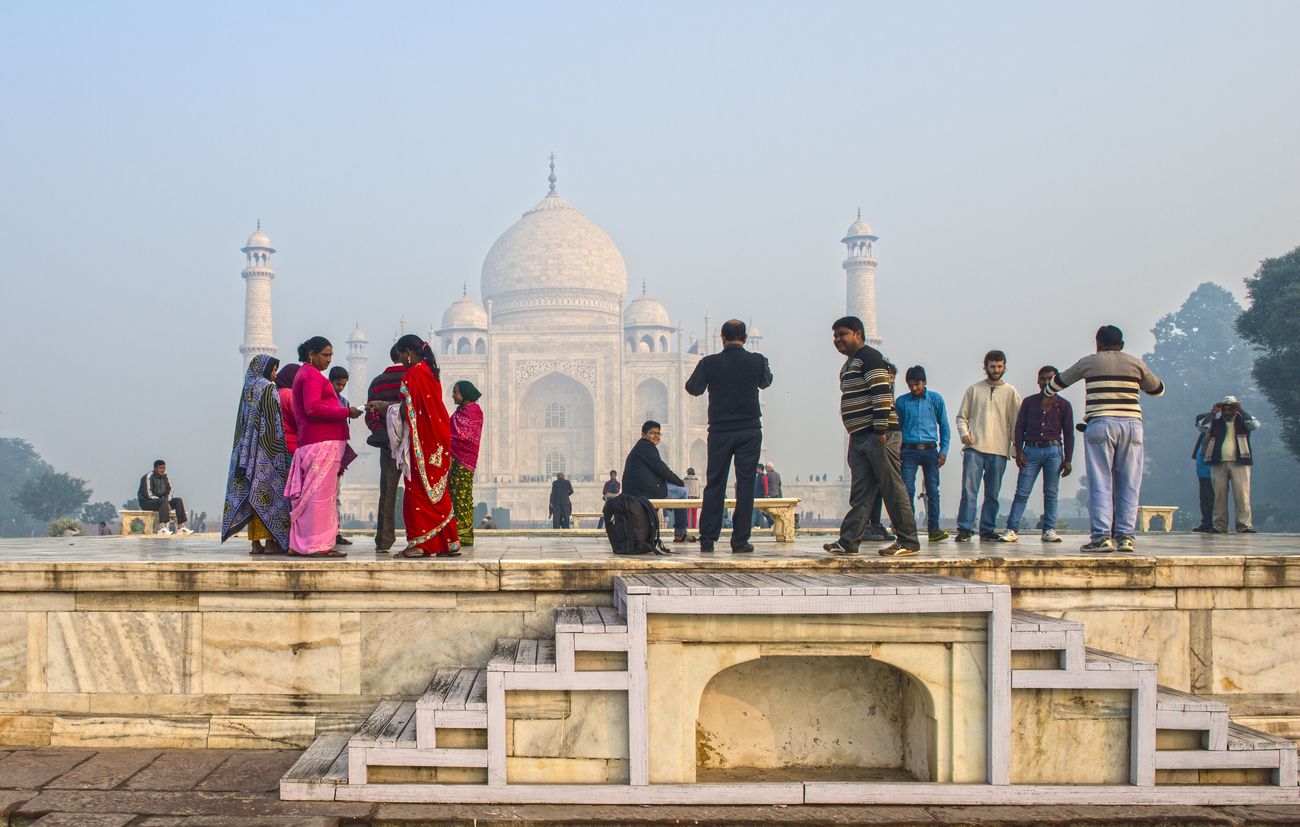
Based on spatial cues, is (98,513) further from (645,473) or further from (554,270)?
(645,473)

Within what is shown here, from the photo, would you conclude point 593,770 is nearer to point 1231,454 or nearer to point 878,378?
point 878,378

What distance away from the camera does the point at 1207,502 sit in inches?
358

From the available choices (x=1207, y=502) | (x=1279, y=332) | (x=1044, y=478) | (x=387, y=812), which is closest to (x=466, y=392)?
(x=387, y=812)

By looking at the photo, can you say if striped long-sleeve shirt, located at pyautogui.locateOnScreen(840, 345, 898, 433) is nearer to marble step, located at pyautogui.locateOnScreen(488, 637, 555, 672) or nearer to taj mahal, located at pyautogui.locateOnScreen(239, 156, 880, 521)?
marble step, located at pyautogui.locateOnScreen(488, 637, 555, 672)

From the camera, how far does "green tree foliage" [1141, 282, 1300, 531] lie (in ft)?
116

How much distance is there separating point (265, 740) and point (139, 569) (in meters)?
0.85

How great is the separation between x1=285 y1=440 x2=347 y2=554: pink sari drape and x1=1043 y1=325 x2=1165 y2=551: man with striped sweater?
3.61 meters

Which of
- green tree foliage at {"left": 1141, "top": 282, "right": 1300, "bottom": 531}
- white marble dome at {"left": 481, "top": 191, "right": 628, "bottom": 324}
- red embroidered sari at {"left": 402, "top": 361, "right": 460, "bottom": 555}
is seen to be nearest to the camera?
red embroidered sari at {"left": 402, "top": 361, "right": 460, "bottom": 555}

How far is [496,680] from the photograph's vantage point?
3852mm

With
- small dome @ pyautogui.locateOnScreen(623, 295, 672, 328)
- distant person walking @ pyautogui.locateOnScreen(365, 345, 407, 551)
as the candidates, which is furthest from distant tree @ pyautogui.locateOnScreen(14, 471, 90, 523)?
distant person walking @ pyautogui.locateOnScreen(365, 345, 407, 551)

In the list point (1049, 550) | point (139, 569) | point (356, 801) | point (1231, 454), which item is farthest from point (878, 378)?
point (1231, 454)

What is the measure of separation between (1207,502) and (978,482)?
9.95ft

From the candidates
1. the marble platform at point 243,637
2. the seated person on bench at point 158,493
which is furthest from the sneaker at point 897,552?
the seated person on bench at point 158,493

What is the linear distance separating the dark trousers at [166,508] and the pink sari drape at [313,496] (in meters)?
7.10
